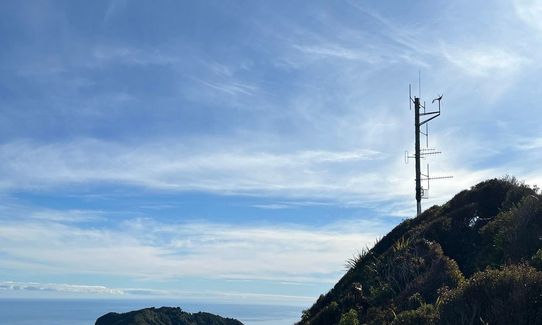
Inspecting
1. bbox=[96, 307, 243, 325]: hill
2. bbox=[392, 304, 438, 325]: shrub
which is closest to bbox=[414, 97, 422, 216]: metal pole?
bbox=[392, 304, 438, 325]: shrub

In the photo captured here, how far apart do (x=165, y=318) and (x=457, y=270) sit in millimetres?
115223

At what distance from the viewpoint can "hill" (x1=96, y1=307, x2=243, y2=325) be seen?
12150 centimetres

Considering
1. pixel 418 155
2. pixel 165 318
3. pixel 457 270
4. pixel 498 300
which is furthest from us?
pixel 165 318

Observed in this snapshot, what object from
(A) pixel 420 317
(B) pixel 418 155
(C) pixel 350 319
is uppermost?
(B) pixel 418 155

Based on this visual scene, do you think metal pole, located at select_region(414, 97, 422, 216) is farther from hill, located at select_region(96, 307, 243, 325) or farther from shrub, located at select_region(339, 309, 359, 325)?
hill, located at select_region(96, 307, 243, 325)

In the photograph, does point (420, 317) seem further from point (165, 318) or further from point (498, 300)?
point (165, 318)

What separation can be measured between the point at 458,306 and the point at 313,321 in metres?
11.0

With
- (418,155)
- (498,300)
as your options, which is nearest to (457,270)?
(498,300)

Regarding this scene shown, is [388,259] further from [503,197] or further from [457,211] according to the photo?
[503,197]

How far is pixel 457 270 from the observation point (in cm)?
1834

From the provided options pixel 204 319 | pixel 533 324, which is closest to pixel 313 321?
pixel 533 324

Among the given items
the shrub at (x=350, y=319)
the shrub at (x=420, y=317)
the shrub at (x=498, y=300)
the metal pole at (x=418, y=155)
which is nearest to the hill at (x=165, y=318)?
the metal pole at (x=418, y=155)

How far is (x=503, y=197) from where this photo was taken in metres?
26.0

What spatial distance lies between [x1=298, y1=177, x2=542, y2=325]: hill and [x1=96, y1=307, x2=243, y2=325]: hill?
10197 centimetres
